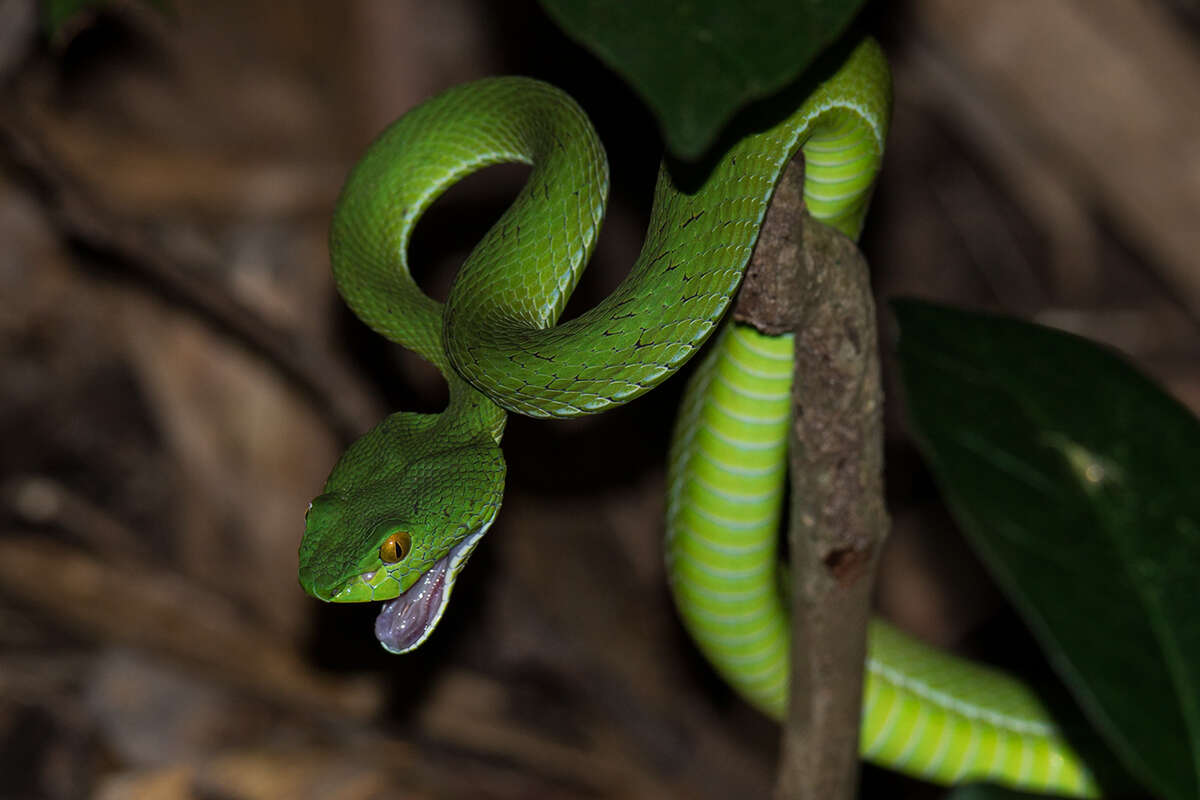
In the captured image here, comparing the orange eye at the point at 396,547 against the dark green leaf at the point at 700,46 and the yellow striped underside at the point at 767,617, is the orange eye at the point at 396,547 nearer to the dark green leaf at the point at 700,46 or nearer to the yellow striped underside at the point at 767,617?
the yellow striped underside at the point at 767,617

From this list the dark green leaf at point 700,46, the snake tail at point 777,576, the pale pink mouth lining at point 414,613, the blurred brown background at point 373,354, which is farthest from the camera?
the blurred brown background at point 373,354

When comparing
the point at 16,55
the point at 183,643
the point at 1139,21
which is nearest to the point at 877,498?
the point at 183,643

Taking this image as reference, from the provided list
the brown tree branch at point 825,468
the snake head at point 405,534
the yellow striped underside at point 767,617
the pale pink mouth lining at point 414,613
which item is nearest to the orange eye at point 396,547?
the snake head at point 405,534

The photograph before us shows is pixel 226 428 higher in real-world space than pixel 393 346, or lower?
lower

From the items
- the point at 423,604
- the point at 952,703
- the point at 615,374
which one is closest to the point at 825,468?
the point at 615,374

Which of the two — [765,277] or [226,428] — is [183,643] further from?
[765,277]

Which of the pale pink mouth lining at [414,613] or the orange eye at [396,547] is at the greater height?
the orange eye at [396,547]
